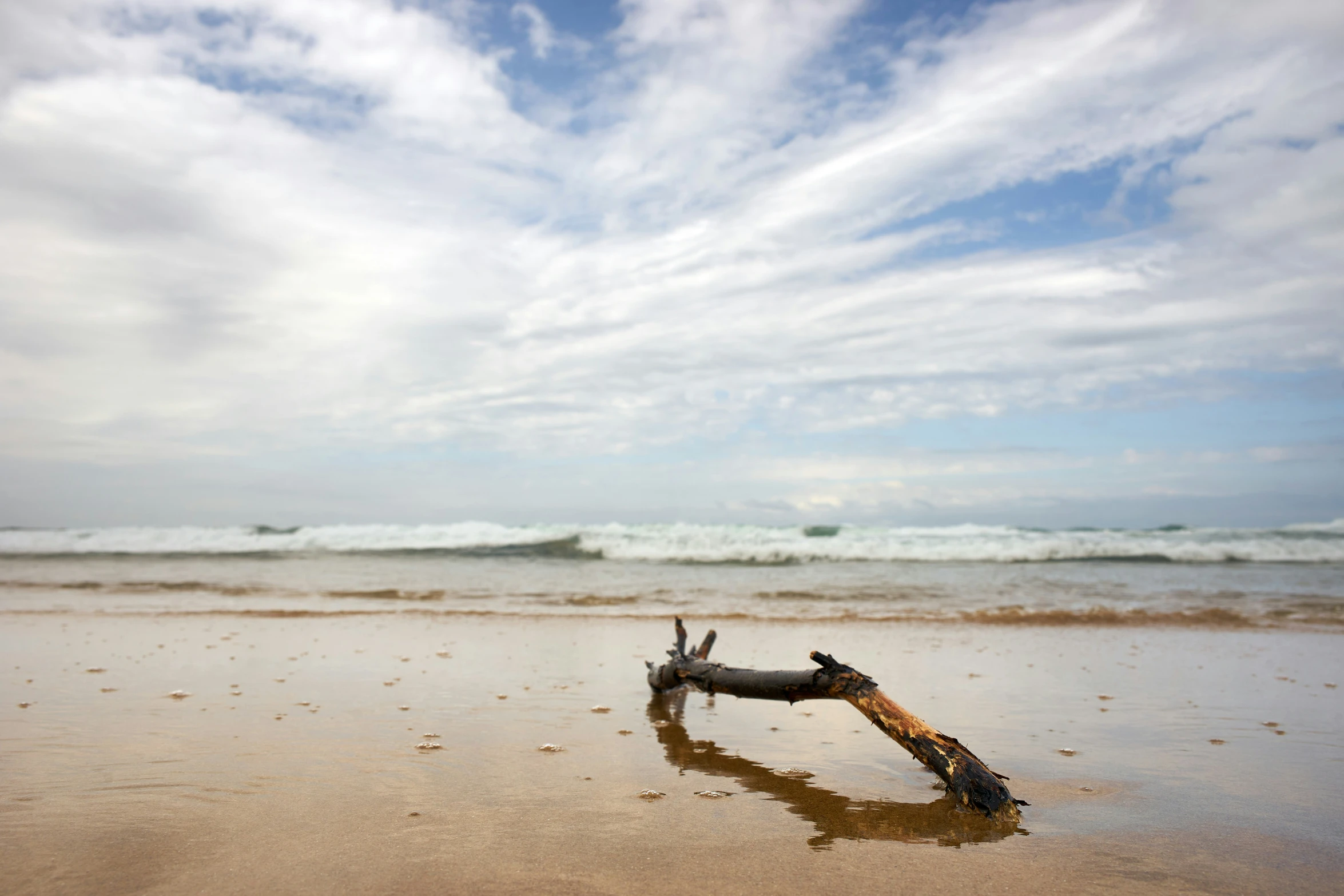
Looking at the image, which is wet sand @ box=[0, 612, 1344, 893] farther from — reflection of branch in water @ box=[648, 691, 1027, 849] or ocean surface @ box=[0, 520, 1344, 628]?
ocean surface @ box=[0, 520, 1344, 628]

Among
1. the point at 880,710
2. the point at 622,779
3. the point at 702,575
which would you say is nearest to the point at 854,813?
the point at 880,710

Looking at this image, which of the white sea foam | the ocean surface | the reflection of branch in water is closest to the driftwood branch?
the reflection of branch in water

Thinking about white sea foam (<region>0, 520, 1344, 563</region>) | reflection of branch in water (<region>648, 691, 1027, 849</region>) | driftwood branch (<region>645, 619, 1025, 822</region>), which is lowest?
reflection of branch in water (<region>648, 691, 1027, 849</region>)

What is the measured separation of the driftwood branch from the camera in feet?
11.6

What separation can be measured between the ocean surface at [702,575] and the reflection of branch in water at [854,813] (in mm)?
7937

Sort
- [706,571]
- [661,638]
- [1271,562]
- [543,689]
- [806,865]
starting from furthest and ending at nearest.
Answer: [1271,562] → [706,571] → [661,638] → [543,689] → [806,865]

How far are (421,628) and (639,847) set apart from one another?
775cm

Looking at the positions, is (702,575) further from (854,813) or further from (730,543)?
(854,813)

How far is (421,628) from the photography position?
10.2 metres

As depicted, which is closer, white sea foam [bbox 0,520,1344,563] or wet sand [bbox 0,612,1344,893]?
wet sand [bbox 0,612,1344,893]

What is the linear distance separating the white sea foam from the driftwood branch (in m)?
18.7

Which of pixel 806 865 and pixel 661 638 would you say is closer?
pixel 806 865

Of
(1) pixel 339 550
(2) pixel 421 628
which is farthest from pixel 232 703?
(1) pixel 339 550

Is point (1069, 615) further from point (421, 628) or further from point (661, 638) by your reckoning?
point (421, 628)
